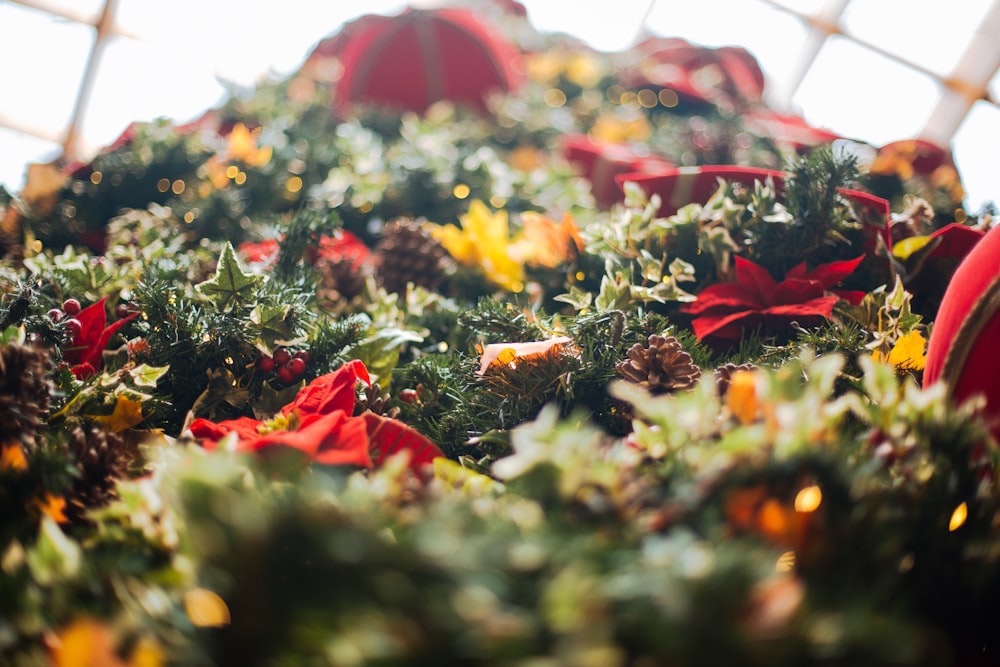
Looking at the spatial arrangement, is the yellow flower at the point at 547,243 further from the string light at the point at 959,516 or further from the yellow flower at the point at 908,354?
the string light at the point at 959,516

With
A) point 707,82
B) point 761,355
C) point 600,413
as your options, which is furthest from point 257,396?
point 707,82

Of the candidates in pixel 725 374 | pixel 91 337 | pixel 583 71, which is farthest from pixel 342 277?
pixel 583 71

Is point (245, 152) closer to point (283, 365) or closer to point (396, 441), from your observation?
point (283, 365)

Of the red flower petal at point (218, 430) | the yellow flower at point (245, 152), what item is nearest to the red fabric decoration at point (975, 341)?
the red flower petal at point (218, 430)

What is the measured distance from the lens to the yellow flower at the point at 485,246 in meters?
0.94

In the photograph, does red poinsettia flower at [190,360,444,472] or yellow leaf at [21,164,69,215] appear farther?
yellow leaf at [21,164,69,215]

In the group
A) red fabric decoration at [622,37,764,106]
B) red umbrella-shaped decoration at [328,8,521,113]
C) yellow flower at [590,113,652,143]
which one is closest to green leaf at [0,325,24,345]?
red umbrella-shaped decoration at [328,8,521,113]

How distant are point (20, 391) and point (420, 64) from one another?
Answer: 1.44 m

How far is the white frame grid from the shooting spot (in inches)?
92.8

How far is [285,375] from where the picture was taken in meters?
0.70

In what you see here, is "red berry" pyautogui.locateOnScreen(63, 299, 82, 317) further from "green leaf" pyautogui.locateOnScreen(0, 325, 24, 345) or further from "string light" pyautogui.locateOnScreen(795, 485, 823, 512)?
"string light" pyautogui.locateOnScreen(795, 485, 823, 512)

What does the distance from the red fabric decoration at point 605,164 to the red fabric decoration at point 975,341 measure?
2.21 ft

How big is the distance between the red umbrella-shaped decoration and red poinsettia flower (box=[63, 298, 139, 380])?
112cm

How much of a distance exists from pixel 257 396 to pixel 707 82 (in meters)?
1.82
